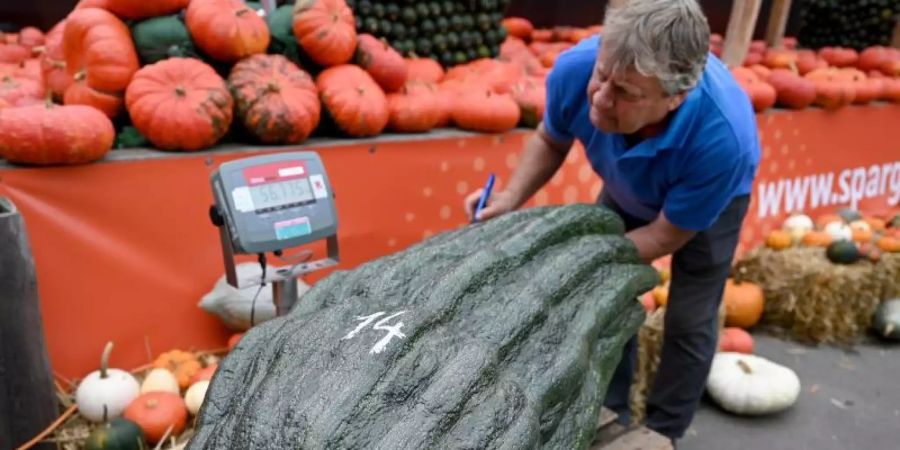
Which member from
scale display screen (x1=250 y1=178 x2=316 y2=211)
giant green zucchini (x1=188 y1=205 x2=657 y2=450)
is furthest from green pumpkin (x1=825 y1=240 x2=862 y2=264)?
scale display screen (x1=250 y1=178 x2=316 y2=211)

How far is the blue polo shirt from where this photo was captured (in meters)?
2.13

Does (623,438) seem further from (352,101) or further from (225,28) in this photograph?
(225,28)

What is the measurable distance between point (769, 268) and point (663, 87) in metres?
3.26

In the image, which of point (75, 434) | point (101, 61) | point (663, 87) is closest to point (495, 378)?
point (663, 87)

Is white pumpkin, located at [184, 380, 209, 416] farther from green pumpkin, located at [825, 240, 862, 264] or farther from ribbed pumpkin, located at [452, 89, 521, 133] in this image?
green pumpkin, located at [825, 240, 862, 264]

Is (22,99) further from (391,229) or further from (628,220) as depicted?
(628,220)

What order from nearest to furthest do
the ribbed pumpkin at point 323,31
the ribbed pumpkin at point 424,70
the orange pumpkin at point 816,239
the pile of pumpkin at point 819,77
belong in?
the ribbed pumpkin at point 323,31 < the ribbed pumpkin at point 424,70 < the orange pumpkin at point 816,239 < the pile of pumpkin at point 819,77

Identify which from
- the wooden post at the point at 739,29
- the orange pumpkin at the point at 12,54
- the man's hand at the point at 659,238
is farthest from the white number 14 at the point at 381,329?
the wooden post at the point at 739,29

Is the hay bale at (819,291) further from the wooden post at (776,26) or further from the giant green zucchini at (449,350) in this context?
the wooden post at (776,26)

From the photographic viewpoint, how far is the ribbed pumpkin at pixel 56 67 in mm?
3438

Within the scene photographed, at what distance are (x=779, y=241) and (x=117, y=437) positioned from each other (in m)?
4.48

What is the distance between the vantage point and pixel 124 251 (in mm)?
2887

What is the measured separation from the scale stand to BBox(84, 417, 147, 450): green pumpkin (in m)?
0.74

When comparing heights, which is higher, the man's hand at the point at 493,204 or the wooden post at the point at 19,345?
the man's hand at the point at 493,204
